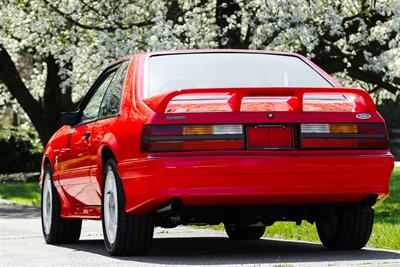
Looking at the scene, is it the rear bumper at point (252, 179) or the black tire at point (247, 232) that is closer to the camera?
the rear bumper at point (252, 179)

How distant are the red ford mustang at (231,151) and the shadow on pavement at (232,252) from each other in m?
0.26

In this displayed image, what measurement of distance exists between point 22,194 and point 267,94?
1507 centimetres

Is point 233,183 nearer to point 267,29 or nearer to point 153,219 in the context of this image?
point 153,219

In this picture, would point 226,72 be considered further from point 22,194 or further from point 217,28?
point 22,194

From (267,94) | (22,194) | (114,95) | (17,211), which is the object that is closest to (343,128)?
(267,94)

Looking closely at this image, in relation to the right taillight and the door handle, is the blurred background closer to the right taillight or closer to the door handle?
the door handle

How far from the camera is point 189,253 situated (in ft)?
31.0

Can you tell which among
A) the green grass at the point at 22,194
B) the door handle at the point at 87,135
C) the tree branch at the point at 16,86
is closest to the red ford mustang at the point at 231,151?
the door handle at the point at 87,135

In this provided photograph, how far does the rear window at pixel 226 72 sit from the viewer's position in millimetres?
9062

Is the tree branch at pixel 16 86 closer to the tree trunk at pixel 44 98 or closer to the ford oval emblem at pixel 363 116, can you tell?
the tree trunk at pixel 44 98

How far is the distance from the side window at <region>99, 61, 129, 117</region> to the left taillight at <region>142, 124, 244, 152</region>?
105 cm

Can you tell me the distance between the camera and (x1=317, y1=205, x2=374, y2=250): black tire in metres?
9.09

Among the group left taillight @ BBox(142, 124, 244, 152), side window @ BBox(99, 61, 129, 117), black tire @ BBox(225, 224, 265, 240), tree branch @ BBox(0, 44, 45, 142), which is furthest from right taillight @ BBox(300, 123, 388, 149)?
tree branch @ BBox(0, 44, 45, 142)

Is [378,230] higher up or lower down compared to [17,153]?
higher up
